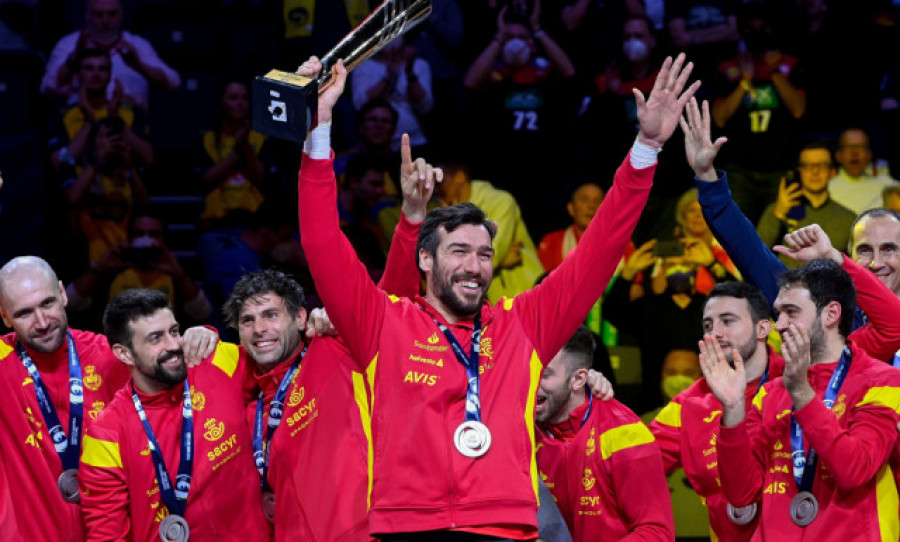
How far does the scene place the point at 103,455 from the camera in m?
4.67

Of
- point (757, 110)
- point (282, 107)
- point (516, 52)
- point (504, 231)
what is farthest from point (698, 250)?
point (282, 107)

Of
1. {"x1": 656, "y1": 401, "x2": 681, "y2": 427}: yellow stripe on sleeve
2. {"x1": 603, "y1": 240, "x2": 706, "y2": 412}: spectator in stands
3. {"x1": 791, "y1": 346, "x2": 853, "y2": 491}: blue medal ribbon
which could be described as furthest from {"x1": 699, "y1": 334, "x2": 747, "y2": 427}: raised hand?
{"x1": 603, "y1": 240, "x2": 706, "y2": 412}: spectator in stands

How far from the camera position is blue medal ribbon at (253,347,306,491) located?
15.5 ft

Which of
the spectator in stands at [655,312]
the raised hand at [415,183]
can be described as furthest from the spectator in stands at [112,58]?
the raised hand at [415,183]

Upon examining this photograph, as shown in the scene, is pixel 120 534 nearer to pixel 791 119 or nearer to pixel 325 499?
pixel 325 499

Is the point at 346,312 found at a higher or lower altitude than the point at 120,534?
higher

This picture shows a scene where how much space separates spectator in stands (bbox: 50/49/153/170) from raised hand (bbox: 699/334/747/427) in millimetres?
4809

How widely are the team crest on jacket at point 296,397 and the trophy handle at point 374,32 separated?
1.38 metres

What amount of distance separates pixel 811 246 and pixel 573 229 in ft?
10.6

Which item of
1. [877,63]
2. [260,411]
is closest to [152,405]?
[260,411]

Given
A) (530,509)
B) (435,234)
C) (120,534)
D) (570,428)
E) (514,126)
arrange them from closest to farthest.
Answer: (530,509) < (435,234) < (120,534) < (570,428) < (514,126)

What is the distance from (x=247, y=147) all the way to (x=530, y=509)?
503 cm

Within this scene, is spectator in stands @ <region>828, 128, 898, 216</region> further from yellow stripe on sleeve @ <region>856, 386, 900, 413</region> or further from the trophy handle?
the trophy handle

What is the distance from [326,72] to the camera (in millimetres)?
3641
